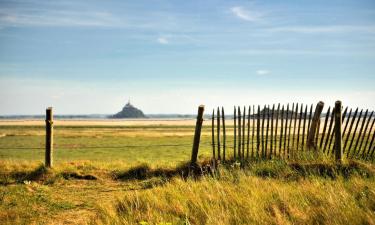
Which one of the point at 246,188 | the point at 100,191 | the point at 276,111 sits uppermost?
the point at 276,111

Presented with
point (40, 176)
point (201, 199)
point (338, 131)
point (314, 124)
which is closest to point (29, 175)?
point (40, 176)

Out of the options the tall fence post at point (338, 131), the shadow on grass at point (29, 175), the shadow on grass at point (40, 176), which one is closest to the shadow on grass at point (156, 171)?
the shadow on grass at point (40, 176)

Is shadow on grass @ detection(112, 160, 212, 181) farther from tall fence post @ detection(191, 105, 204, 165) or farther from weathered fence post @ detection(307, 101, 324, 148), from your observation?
weathered fence post @ detection(307, 101, 324, 148)

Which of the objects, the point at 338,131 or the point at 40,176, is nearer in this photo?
the point at 338,131

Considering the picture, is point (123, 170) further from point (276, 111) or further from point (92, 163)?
point (276, 111)

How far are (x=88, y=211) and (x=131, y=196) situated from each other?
3.71ft

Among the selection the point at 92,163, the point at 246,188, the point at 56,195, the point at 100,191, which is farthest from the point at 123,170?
the point at 246,188

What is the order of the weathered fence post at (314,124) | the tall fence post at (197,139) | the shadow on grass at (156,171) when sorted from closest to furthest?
1. the weathered fence post at (314,124)
2. the shadow on grass at (156,171)
3. the tall fence post at (197,139)

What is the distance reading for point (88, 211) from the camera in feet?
23.0

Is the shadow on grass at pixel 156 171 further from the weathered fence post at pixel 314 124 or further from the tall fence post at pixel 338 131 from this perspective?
the tall fence post at pixel 338 131

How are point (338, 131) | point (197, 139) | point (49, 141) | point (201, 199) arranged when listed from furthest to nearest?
1. point (49, 141)
2. point (197, 139)
3. point (338, 131)
4. point (201, 199)

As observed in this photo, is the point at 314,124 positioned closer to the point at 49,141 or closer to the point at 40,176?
the point at 49,141

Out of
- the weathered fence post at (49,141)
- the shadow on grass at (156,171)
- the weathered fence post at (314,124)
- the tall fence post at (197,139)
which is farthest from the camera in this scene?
the weathered fence post at (49,141)

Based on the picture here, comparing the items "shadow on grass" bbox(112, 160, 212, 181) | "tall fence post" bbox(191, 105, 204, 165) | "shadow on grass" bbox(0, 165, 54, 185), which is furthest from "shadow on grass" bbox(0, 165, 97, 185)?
"tall fence post" bbox(191, 105, 204, 165)
